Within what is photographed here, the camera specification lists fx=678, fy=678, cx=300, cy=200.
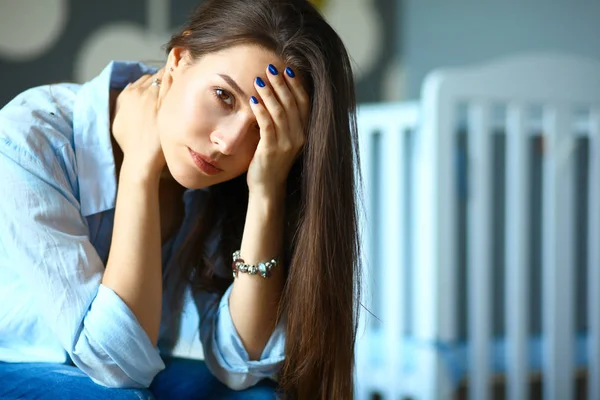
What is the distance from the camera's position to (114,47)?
1.89 m

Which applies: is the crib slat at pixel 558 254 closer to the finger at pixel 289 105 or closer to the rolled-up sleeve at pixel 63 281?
the finger at pixel 289 105

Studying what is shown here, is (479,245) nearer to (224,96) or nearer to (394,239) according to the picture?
(394,239)

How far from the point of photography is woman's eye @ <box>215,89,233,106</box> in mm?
877

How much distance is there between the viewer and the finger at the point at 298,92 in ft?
2.92

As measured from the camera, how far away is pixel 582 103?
1.56 metres

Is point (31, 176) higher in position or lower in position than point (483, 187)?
higher

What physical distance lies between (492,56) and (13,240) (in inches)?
79.7

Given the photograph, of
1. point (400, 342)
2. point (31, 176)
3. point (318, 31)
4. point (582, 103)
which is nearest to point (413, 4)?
point (582, 103)

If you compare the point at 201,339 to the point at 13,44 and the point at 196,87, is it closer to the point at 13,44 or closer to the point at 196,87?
the point at 196,87

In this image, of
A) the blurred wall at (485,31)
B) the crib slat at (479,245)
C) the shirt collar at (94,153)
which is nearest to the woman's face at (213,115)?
the shirt collar at (94,153)

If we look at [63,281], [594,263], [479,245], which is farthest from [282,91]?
[594,263]

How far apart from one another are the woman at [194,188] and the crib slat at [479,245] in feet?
1.97

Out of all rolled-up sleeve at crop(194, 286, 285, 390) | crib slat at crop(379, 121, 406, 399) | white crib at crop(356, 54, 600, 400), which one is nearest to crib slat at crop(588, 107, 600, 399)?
white crib at crop(356, 54, 600, 400)

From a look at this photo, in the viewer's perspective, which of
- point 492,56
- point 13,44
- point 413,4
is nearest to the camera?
point 13,44
